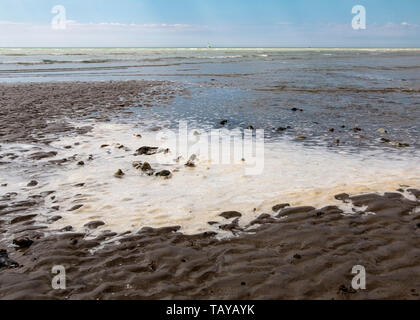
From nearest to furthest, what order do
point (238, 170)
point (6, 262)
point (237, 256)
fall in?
point (6, 262), point (237, 256), point (238, 170)

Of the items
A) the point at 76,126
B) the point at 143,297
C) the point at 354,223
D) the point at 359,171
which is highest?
the point at 76,126

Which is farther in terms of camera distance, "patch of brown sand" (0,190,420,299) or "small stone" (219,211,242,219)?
"small stone" (219,211,242,219)

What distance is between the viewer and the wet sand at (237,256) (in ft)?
14.5

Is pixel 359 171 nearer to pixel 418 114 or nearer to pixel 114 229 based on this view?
pixel 114 229

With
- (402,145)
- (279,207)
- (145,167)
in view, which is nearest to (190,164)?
(145,167)

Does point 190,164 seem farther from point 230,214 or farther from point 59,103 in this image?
point 59,103

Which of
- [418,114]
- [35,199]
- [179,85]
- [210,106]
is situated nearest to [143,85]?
[179,85]

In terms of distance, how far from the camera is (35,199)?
714 centimetres

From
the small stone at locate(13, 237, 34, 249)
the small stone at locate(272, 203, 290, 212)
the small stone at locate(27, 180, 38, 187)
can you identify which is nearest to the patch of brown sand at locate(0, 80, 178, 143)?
the small stone at locate(27, 180, 38, 187)

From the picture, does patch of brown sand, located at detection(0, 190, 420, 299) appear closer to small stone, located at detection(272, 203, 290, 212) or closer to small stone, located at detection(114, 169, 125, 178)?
small stone, located at detection(272, 203, 290, 212)

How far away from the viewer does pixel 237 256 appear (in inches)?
204

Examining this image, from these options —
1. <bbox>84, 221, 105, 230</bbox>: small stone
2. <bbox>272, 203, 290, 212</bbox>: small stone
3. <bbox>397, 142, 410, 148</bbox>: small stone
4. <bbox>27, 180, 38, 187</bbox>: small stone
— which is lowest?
<bbox>84, 221, 105, 230</bbox>: small stone

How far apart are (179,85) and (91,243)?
23995 mm

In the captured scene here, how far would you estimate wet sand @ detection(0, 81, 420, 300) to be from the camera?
4.43 metres
